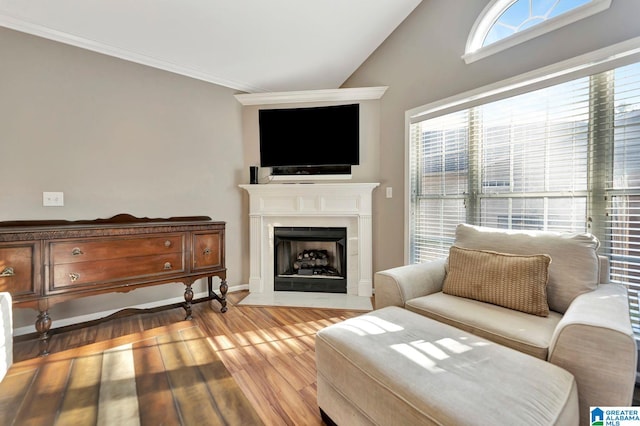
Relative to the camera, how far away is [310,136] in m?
3.17

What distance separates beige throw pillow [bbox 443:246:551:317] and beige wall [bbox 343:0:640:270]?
3.81ft

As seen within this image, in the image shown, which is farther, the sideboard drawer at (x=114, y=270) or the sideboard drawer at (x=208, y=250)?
the sideboard drawer at (x=208, y=250)

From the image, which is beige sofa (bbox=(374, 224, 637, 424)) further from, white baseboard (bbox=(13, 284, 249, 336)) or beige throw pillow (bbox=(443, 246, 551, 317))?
white baseboard (bbox=(13, 284, 249, 336))

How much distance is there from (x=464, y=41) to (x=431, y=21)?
47cm

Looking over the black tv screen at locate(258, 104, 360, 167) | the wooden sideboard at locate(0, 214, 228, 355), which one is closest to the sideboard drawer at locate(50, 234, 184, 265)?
the wooden sideboard at locate(0, 214, 228, 355)

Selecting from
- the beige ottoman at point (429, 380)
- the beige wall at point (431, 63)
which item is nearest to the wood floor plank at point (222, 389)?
the beige ottoman at point (429, 380)

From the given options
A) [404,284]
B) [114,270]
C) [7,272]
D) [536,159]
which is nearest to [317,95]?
[536,159]

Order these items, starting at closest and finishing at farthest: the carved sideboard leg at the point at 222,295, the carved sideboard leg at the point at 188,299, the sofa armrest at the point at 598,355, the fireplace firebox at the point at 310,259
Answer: the sofa armrest at the point at 598,355 → the carved sideboard leg at the point at 188,299 → the carved sideboard leg at the point at 222,295 → the fireplace firebox at the point at 310,259

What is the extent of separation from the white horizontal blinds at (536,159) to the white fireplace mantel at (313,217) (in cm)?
111

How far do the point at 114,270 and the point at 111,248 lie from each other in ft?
0.58

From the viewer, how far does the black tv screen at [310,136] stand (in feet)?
10.2

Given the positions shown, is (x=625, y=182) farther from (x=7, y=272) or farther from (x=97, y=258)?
(x=7, y=272)

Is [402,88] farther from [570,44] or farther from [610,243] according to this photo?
[610,243]

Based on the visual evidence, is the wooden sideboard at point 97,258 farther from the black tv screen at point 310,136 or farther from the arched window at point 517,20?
the arched window at point 517,20
